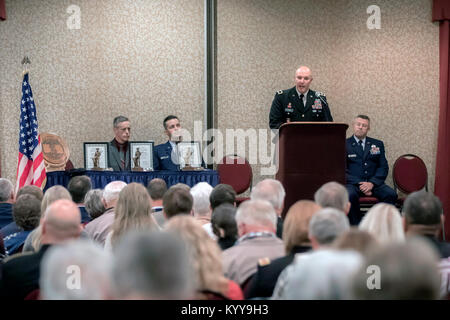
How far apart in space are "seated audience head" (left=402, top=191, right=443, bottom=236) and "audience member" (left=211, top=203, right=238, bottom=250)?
0.95 meters

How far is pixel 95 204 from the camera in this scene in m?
4.18

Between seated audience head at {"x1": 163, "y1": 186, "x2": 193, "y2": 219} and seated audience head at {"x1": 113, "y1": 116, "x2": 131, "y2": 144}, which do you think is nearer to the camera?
seated audience head at {"x1": 163, "y1": 186, "x2": 193, "y2": 219}

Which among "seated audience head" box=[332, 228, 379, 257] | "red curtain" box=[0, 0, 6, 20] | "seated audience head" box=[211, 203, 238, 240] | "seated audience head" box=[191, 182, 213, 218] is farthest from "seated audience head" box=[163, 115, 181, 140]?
"seated audience head" box=[332, 228, 379, 257]

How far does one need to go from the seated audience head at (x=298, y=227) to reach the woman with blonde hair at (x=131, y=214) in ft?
3.35

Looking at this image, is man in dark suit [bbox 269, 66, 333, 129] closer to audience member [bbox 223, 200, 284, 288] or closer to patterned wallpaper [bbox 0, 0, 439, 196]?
patterned wallpaper [bbox 0, 0, 439, 196]

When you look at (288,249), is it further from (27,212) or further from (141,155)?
(141,155)

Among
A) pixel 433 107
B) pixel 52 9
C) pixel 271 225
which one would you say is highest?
pixel 52 9

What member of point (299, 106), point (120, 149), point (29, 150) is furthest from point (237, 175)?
point (29, 150)

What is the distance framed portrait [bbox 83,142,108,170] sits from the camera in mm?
6289

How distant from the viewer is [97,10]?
7477mm

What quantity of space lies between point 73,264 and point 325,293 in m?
0.75
